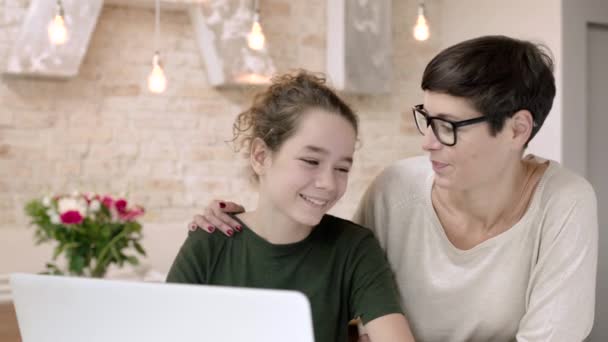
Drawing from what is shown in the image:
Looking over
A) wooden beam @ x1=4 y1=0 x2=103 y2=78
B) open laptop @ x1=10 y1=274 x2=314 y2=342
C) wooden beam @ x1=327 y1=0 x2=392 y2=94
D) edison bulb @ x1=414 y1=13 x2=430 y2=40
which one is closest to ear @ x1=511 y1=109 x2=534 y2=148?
open laptop @ x1=10 y1=274 x2=314 y2=342

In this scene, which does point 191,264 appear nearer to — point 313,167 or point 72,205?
point 313,167

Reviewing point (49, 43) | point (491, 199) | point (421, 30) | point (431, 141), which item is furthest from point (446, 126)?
point (49, 43)

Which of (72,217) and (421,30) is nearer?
(72,217)

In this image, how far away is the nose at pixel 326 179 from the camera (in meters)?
1.49

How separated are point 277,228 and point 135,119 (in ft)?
12.3

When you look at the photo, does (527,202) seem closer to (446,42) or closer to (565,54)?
(565,54)

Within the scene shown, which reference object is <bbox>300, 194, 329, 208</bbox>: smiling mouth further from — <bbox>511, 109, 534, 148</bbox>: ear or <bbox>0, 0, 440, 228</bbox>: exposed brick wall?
<bbox>0, 0, 440, 228</bbox>: exposed brick wall

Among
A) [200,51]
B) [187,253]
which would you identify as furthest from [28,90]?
[187,253]

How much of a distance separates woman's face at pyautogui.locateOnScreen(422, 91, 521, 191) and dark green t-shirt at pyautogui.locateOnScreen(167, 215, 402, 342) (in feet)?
0.82

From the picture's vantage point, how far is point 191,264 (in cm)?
163

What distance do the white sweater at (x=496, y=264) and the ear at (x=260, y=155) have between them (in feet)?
1.27

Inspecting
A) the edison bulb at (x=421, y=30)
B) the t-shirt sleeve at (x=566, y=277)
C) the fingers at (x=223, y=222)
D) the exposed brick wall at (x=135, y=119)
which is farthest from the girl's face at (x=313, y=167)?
the exposed brick wall at (x=135, y=119)

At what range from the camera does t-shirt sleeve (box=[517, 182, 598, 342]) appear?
168 centimetres

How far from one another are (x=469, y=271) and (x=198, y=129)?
12.2 feet
